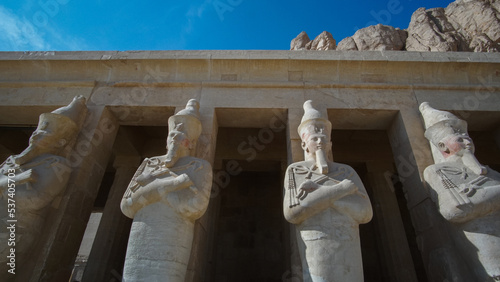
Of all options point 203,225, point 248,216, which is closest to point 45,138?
point 203,225

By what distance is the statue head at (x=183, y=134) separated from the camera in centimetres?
315

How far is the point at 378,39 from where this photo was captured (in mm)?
10547

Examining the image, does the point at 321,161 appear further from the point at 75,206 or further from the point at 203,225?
the point at 75,206

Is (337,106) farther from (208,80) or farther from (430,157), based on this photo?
(208,80)

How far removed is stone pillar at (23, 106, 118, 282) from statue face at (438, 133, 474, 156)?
4.88 meters

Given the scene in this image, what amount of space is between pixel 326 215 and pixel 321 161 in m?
0.62

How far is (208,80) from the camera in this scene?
4637 millimetres

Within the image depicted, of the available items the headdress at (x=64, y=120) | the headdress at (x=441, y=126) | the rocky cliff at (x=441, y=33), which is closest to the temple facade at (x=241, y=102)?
the headdress at (x=64, y=120)

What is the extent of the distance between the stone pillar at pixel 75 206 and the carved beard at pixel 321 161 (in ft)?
10.7

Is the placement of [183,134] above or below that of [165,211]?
above

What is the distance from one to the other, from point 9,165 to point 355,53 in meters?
5.48

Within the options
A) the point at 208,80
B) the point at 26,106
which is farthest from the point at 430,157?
the point at 26,106

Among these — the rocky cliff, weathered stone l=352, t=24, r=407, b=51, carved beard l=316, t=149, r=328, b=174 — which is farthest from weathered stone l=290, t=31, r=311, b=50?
carved beard l=316, t=149, r=328, b=174

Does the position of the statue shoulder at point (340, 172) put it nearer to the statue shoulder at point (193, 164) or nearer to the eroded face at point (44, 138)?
the statue shoulder at point (193, 164)
